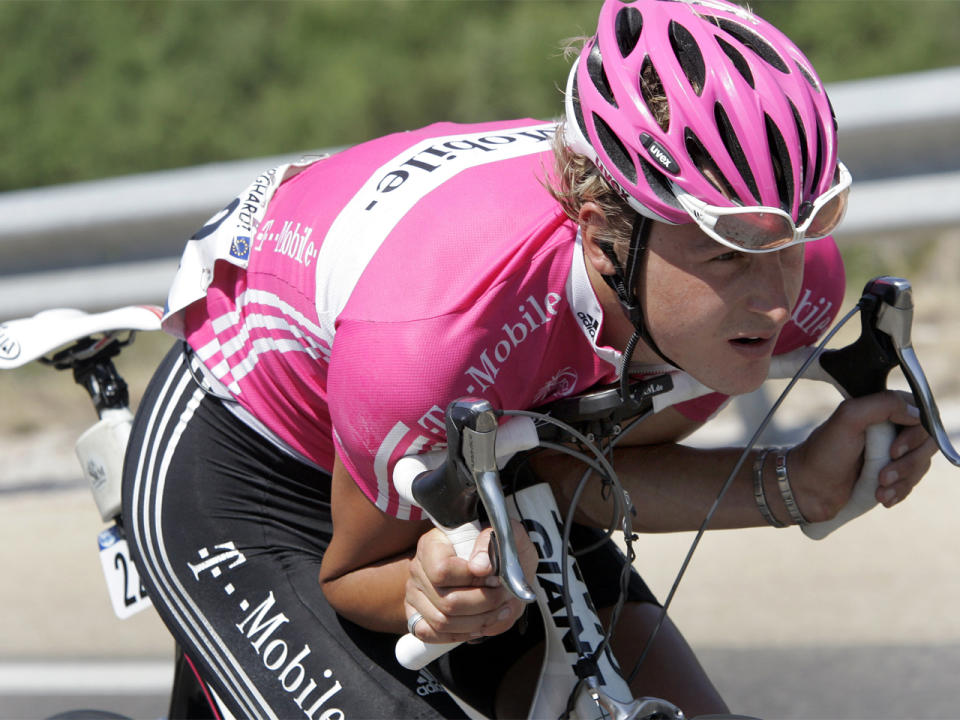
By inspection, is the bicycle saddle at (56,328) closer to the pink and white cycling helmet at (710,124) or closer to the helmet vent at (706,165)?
the pink and white cycling helmet at (710,124)

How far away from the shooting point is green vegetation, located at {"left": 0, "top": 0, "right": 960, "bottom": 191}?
29.1ft

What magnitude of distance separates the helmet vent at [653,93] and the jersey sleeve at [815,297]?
Answer: 0.43 m

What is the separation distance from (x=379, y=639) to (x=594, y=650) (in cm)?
39

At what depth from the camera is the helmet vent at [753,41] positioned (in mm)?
1950

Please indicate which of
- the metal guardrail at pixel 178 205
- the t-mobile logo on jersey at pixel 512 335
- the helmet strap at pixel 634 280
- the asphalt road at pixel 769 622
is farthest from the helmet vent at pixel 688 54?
the metal guardrail at pixel 178 205


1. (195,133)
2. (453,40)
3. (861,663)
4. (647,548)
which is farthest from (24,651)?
(453,40)

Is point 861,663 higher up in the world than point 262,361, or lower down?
lower down

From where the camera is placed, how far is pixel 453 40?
9.94m

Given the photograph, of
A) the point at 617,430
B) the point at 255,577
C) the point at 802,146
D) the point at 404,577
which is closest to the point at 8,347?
the point at 255,577

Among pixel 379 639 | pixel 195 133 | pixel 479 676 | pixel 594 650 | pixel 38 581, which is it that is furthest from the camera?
pixel 195 133

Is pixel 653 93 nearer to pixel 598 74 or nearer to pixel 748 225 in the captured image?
pixel 598 74

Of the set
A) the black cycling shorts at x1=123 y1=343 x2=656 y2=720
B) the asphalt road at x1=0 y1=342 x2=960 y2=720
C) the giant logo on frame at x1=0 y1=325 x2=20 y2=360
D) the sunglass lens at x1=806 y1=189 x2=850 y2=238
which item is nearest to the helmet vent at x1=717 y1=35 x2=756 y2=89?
the sunglass lens at x1=806 y1=189 x2=850 y2=238

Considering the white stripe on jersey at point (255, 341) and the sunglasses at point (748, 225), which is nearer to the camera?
the sunglasses at point (748, 225)

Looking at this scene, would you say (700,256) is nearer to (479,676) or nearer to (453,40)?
(479,676)
